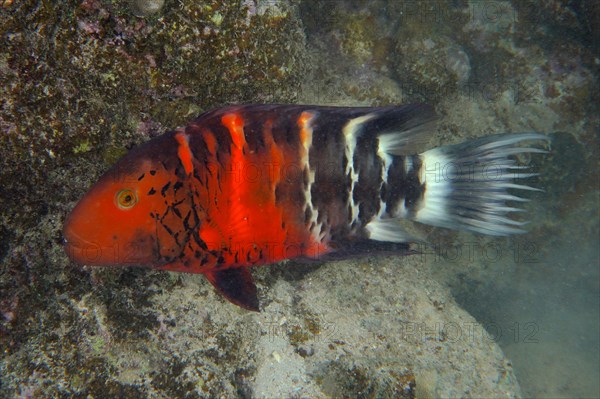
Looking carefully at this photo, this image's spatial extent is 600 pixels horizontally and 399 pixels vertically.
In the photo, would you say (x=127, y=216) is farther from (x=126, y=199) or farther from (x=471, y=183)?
(x=471, y=183)

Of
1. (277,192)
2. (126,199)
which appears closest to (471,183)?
(277,192)

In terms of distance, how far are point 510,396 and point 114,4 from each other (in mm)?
4597

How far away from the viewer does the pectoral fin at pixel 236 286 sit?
7.98 ft

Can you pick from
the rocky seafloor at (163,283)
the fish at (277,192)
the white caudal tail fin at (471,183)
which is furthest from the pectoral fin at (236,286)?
the white caudal tail fin at (471,183)

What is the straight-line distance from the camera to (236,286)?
8.05ft

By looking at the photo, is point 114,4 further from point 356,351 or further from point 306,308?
point 356,351

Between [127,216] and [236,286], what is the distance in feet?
2.74

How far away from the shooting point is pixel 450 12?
582 centimetres

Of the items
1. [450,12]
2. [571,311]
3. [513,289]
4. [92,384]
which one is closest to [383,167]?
[92,384]

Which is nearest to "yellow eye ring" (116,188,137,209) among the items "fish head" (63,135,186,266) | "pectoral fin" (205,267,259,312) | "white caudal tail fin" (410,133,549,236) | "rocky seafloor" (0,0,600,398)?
"fish head" (63,135,186,266)

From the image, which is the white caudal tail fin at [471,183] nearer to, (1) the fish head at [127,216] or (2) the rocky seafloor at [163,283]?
(2) the rocky seafloor at [163,283]

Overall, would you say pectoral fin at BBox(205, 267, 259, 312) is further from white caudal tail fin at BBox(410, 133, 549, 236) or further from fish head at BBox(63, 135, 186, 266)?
white caudal tail fin at BBox(410, 133, 549, 236)

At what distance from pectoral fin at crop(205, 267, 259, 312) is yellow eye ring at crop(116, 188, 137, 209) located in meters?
0.71

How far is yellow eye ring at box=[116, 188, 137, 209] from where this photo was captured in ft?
6.64
